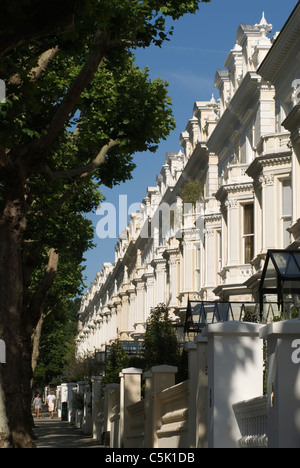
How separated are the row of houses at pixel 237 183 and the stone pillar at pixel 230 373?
32.0 feet

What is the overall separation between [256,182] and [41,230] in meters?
9.90

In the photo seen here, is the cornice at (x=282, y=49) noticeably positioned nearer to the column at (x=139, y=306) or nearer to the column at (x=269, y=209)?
the column at (x=269, y=209)

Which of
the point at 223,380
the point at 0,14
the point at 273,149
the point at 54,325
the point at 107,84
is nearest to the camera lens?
the point at 223,380

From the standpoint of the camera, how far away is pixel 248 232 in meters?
35.9

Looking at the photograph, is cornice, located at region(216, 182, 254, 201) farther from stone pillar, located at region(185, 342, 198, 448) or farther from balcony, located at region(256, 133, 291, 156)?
stone pillar, located at region(185, 342, 198, 448)

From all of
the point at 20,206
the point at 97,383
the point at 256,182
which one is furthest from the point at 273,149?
the point at 20,206

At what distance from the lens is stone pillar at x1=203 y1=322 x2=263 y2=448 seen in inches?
411

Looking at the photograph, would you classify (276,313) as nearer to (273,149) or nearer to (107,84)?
(273,149)

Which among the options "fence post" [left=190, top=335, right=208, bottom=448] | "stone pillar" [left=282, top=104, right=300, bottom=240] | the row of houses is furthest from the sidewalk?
"fence post" [left=190, top=335, right=208, bottom=448]

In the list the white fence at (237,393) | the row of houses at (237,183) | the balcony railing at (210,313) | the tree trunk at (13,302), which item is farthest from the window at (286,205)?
the white fence at (237,393)

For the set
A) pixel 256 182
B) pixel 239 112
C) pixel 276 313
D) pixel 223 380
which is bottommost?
pixel 223 380

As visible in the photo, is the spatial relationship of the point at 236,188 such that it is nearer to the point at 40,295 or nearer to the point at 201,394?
the point at 40,295
